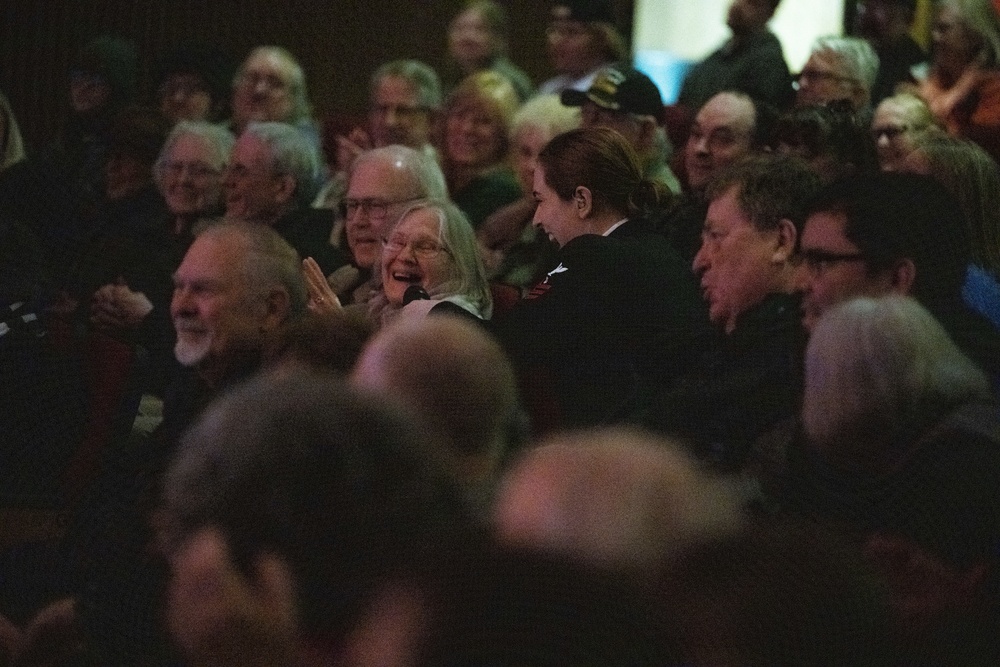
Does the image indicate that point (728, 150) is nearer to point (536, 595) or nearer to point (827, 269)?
point (827, 269)

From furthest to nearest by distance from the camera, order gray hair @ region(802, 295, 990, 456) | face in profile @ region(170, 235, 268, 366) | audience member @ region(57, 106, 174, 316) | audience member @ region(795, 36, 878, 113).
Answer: audience member @ region(795, 36, 878, 113) → audience member @ region(57, 106, 174, 316) → face in profile @ region(170, 235, 268, 366) → gray hair @ region(802, 295, 990, 456)

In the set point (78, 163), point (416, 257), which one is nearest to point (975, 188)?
point (416, 257)

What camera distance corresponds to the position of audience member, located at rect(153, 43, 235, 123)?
7.92m

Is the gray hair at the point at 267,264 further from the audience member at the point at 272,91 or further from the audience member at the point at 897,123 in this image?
the audience member at the point at 272,91

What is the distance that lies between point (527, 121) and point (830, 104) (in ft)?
4.39

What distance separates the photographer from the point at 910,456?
2.84 m

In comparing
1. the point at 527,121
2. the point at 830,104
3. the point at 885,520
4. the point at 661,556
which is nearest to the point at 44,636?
the point at 885,520

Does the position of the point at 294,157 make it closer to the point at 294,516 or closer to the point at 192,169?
the point at 192,169

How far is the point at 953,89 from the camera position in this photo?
21.0 ft

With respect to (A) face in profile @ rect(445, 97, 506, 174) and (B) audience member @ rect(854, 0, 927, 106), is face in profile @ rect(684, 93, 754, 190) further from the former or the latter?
(B) audience member @ rect(854, 0, 927, 106)

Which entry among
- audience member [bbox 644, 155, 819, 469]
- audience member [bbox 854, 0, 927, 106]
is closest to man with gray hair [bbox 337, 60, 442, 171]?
audience member [bbox 854, 0, 927, 106]

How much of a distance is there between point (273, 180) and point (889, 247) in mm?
2916

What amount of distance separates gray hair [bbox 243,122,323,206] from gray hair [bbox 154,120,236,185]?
0.95 ft

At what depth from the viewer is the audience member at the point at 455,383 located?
2688mm
